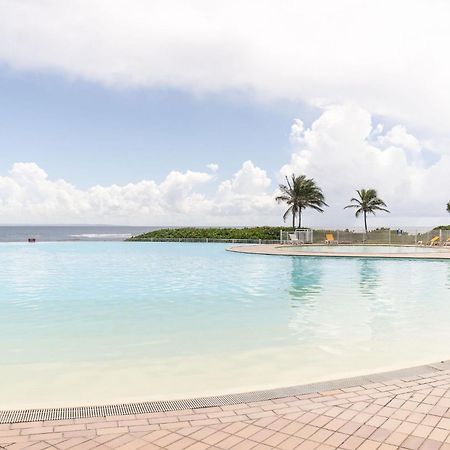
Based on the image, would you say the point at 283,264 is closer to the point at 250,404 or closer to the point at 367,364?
the point at 367,364

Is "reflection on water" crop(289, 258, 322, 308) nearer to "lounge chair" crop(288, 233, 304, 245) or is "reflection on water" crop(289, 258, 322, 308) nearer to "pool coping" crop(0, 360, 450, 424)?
"pool coping" crop(0, 360, 450, 424)

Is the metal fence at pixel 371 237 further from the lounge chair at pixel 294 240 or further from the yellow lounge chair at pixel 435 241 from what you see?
the yellow lounge chair at pixel 435 241

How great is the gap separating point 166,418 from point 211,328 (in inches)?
187

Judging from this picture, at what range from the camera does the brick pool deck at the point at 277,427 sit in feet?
11.1

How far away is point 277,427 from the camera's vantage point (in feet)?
12.0

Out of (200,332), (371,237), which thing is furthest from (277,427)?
(371,237)

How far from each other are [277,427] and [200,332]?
4.73m

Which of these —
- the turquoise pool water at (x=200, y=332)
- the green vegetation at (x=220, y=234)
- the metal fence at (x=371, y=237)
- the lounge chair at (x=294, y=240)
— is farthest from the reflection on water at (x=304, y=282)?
the green vegetation at (x=220, y=234)

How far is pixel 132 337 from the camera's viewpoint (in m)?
7.97

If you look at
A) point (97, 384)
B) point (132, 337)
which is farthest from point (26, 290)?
point (97, 384)

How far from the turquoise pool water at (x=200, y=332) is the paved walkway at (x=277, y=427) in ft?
3.86

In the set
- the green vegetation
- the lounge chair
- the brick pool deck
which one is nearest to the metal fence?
the lounge chair

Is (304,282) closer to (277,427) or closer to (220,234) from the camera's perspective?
(277,427)

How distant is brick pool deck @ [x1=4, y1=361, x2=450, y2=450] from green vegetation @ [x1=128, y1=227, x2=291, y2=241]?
3898 cm
